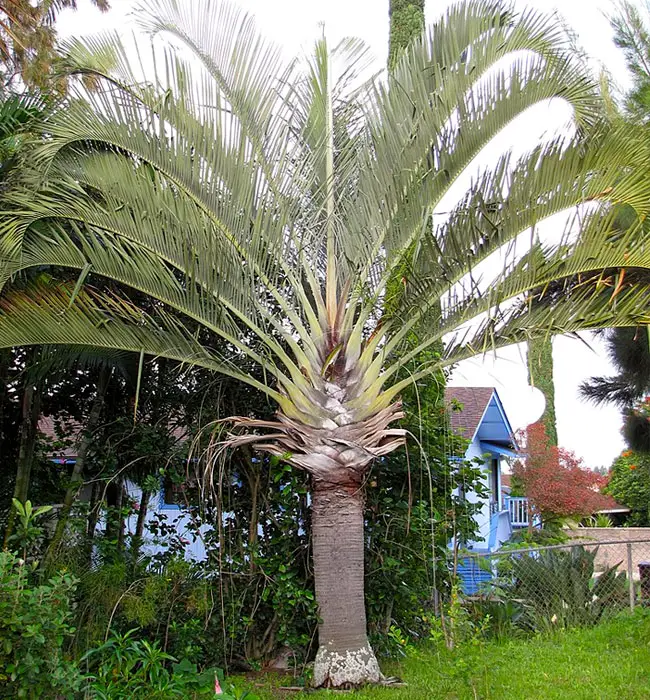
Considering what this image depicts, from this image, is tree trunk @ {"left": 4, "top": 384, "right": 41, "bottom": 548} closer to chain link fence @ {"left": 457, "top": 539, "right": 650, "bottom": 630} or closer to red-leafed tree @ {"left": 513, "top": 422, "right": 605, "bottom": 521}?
chain link fence @ {"left": 457, "top": 539, "right": 650, "bottom": 630}

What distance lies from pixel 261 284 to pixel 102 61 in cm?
245

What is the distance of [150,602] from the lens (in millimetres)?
6820

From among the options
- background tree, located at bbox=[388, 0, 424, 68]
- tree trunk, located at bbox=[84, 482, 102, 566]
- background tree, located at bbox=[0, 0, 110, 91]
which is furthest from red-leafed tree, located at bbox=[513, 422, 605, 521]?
background tree, located at bbox=[0, 0, 110, 91]

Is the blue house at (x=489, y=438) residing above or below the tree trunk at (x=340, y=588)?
above

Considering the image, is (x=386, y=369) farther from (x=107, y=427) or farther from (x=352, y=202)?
(x=107, y=427)

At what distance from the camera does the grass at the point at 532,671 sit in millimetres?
5895

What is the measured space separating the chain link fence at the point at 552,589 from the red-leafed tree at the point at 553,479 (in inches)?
438

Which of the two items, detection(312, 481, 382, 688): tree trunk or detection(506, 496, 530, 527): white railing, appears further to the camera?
detection(506, 496, 530, 527): white railing

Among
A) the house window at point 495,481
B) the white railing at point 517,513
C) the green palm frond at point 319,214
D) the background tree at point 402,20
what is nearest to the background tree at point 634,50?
the green palm frond at point 319,214

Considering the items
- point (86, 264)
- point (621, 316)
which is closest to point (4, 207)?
point (86, 264)

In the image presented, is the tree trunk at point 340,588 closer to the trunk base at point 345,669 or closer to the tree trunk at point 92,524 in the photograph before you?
the trunk base at point 345,669

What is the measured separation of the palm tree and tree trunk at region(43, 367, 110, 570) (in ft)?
5.32

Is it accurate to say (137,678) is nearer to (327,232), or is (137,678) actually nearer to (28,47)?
(327,232)

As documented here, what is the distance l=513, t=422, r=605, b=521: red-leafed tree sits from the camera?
2105 centimetres
